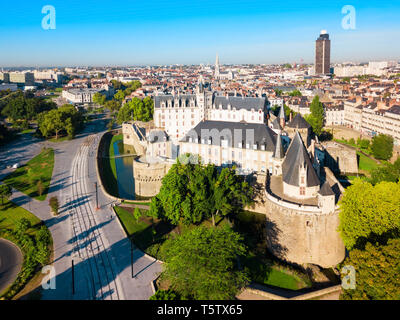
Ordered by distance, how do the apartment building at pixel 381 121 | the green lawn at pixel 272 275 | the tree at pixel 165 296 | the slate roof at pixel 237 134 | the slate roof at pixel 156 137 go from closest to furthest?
the tree at pixel 165 296, the green lawn at pixel 272 275, the slate roof at pixel 237 134, the slate roof at pixel 156 137, the apartment building at pixel 381 121

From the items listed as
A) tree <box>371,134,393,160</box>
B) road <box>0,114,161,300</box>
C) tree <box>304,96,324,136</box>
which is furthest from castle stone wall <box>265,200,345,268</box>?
tree <box>304,96,324,136</box>

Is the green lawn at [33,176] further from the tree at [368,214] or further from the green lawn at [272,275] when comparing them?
the tree at [368,214]

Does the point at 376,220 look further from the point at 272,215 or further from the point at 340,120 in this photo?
the point at 340,120

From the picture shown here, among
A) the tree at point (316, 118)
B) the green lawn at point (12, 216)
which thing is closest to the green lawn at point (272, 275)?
the green lawn at point (12, 216)

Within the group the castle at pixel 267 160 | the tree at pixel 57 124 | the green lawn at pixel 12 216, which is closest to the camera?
the castle at pixel 267 160

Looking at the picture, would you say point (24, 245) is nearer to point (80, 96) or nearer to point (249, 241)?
point (249, 241)
